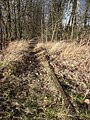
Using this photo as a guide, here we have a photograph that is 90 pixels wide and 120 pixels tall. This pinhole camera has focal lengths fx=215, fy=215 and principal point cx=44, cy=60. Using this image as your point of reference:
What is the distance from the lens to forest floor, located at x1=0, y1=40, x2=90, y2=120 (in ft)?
16.5

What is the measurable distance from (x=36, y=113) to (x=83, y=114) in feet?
3.61

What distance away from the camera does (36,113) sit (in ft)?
16.5

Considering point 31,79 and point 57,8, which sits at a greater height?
point 57,8

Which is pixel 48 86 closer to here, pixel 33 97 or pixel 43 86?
pixel 43 86

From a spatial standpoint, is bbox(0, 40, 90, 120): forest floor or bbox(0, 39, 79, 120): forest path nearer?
bbox(0, 39, 79, 120): forest path

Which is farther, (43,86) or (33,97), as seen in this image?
(43,86)

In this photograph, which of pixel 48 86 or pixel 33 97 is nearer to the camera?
pixel 33 97

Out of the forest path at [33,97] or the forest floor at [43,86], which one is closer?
the forest path at [33,97]

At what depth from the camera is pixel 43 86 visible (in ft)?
22.3

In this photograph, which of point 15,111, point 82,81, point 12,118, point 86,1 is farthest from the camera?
point 86,1

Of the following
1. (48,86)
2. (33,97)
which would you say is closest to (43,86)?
(48,86)

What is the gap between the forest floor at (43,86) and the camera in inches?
198

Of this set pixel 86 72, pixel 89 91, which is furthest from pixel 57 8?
pixel 89 91

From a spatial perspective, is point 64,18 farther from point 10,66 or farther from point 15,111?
point 15,111
